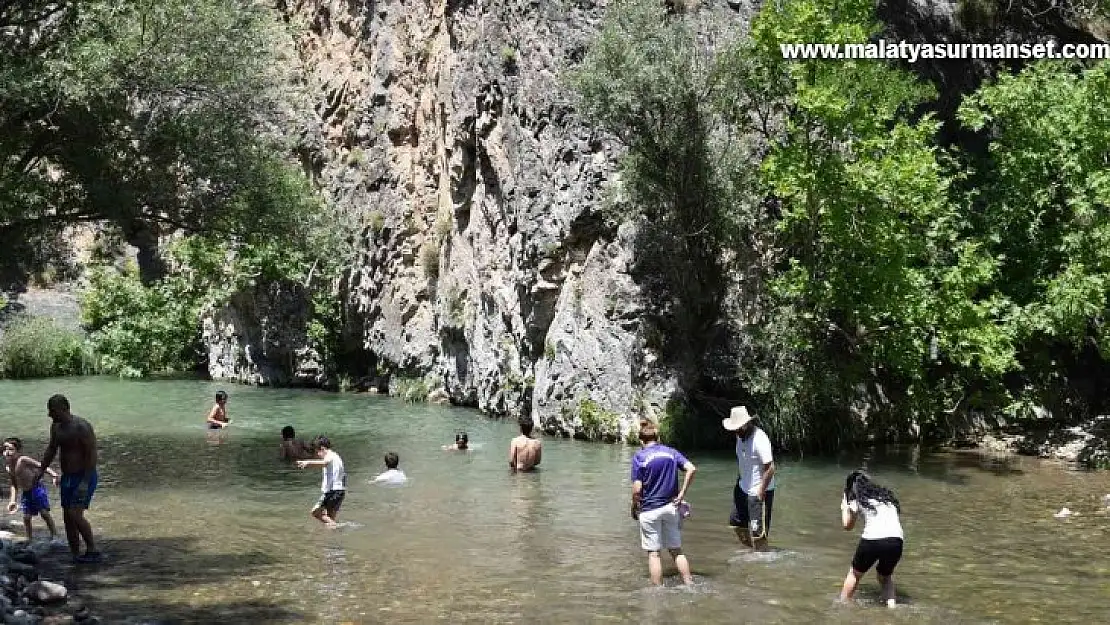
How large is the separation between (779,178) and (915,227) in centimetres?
390

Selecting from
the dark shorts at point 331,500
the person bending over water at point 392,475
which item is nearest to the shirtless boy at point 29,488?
the dark shorts at point 331,500

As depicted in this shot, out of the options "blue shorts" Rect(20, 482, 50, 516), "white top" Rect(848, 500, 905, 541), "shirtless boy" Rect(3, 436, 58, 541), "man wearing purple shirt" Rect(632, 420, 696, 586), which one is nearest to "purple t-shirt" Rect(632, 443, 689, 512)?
"man wearing purple shirt" Rect(632, 420, 696, 586)

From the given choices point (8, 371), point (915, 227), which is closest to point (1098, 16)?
point (915, 227)

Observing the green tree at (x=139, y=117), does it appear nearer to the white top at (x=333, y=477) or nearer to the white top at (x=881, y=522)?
the white top at (x=333, y=477)

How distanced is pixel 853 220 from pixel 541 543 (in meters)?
11.0

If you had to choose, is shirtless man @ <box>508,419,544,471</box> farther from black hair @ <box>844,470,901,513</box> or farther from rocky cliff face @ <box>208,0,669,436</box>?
black hair @ <box>844,470,901,513</box>

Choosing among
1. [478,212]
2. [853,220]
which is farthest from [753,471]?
[478,212]

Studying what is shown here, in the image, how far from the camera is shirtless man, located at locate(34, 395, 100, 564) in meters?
12.8

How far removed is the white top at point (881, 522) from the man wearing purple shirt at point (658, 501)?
A: 195 cm

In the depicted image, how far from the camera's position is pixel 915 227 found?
23.6 m

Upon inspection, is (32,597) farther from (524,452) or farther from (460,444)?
(460,444)

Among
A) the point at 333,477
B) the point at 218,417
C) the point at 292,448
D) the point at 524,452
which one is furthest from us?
the point at 218,417

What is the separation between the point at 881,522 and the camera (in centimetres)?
1099

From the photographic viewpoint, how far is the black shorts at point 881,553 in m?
10.9
